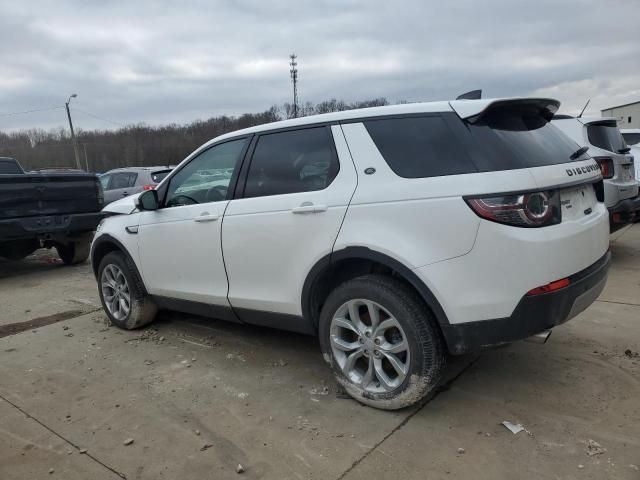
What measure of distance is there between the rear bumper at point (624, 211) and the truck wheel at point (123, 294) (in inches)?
209

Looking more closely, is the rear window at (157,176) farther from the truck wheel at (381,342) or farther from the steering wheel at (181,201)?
the truck wheel at (381,342)

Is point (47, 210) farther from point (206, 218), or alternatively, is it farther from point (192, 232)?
point (206, 218)

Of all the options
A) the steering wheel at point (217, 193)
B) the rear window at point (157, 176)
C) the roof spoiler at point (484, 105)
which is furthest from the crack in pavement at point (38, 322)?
the rear window at point (157, 176)

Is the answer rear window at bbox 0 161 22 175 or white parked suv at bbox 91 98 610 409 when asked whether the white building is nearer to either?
rear window at bbox 0 161 22 175

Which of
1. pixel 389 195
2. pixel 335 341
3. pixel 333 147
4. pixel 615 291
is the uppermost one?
pixel 333 147

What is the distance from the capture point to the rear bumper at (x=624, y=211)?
20.3 ft

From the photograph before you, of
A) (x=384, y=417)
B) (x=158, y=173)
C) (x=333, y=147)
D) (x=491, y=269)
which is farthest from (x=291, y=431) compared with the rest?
(x=158, y=173)

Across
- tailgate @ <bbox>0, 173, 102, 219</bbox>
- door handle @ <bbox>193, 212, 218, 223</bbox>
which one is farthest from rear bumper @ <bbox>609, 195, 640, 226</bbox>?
tailgate @ <bbox>0, 173, 102, 219</bbox>

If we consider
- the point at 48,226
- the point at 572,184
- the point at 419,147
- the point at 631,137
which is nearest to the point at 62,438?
the point at 419,147

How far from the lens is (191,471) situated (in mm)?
2715

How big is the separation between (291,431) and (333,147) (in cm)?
174

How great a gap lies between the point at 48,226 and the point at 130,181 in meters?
6.51

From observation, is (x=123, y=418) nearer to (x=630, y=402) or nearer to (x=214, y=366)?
(x=214, y=366)

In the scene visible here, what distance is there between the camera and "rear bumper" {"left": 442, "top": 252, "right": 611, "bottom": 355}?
2686mm
